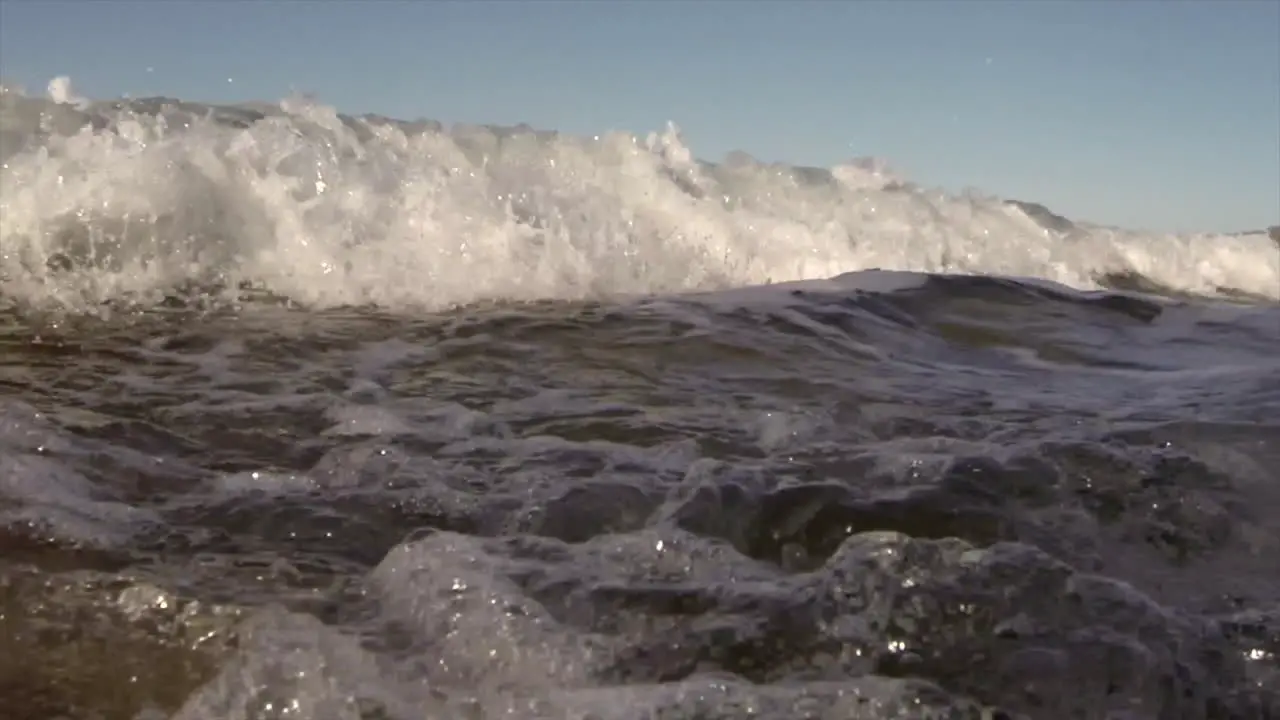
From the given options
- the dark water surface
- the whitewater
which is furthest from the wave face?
the dark water surface

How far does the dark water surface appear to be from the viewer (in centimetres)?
143

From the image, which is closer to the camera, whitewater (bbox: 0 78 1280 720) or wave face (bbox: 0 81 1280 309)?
whitewater (bbox: 0 78 1280 720)

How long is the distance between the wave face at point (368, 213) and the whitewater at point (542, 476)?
0.03 meters

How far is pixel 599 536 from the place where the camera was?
1899mm

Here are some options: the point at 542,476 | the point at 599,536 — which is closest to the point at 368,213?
the point at 542,476

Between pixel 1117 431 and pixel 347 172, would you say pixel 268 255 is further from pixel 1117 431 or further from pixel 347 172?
pixel 1117 431

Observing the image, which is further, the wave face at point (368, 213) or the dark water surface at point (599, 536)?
the wave face at point (368, 213)

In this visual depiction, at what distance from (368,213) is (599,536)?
11.3ft

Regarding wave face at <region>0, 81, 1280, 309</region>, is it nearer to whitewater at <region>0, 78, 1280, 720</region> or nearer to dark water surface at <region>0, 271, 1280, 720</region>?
whitewater at <region>0, 78, 1280, 720</region>

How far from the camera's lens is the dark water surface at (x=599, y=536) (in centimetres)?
143

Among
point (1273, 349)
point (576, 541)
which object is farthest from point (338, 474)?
point (1273, 349)

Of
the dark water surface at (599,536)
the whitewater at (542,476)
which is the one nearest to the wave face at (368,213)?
the whitewater at (542,476)

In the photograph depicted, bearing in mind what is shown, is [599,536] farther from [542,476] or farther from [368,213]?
[368,213]

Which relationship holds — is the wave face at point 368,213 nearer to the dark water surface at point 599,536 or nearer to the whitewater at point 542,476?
the whitewater at point 542,476
